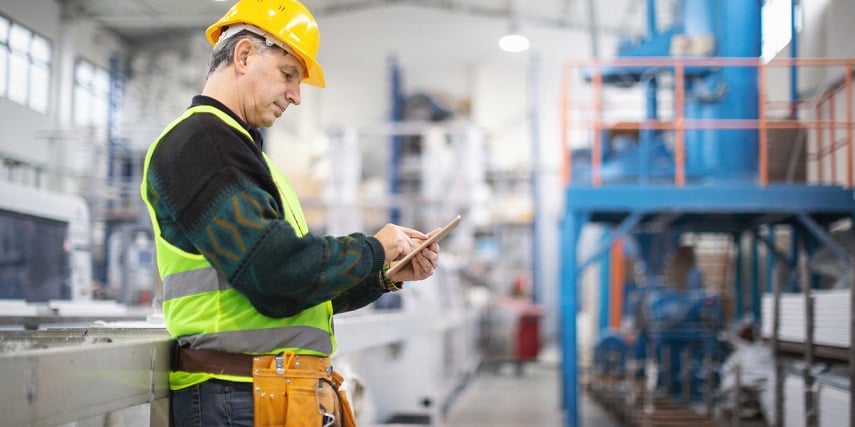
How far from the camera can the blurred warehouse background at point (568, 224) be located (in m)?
3.24

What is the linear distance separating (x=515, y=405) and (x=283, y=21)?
32.3 feet

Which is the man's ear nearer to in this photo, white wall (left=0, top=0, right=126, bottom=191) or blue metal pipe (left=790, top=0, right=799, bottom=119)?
white wall (left=0, top=0, right=126, bottom=191)

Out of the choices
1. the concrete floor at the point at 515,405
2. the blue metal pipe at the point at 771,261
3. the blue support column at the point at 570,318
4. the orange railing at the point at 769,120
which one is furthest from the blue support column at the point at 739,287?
the blue support column at the point at 570,318

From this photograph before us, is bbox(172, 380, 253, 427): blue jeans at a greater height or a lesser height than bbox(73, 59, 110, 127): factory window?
lesser

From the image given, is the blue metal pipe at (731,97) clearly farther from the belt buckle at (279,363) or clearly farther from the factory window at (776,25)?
the belt buckle at (279,363)

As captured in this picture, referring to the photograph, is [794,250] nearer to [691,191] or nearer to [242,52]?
[691,191]

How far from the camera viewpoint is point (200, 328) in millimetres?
2045

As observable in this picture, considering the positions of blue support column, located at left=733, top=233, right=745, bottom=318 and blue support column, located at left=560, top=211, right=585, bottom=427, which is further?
blue support column, located at left=733, top=233, right=745, bottom=318

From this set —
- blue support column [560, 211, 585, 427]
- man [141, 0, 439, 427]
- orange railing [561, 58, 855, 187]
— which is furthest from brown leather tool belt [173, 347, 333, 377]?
orange railing [561, 58, 855, 187]

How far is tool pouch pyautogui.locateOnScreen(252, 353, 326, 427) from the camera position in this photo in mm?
2012

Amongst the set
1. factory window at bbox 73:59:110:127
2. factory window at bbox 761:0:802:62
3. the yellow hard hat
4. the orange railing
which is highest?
factory window at bbox 761:0:802:62

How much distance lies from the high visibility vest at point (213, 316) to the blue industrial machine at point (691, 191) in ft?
20.4

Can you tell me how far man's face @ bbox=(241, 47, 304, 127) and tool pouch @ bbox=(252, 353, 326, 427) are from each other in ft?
2.05

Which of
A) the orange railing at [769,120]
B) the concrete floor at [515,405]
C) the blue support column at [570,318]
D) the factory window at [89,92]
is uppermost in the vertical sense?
the orange railing at [769,120]
